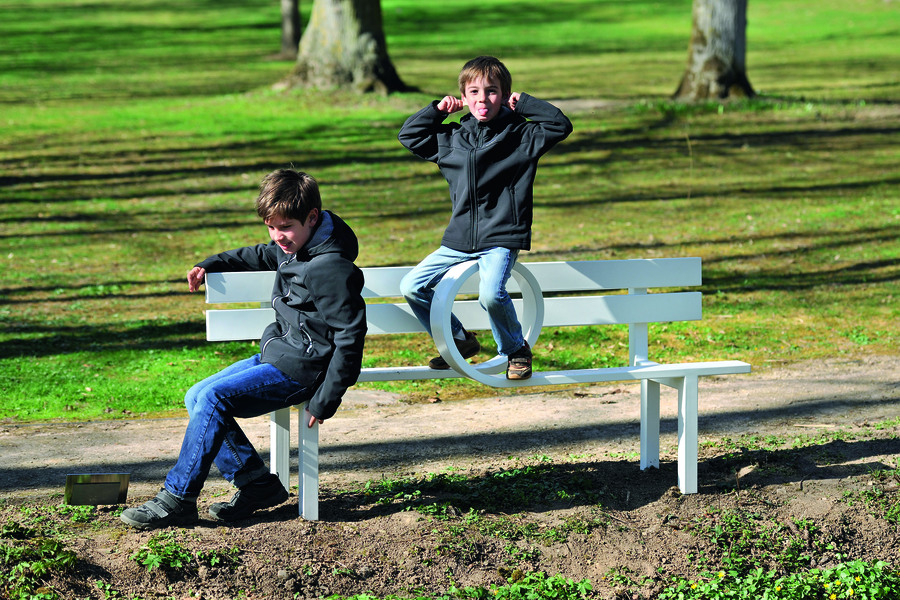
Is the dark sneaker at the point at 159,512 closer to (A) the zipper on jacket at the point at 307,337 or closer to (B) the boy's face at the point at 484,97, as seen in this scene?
(A) the zipper on jacket at the point at 307,337

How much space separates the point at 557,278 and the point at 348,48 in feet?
45.0

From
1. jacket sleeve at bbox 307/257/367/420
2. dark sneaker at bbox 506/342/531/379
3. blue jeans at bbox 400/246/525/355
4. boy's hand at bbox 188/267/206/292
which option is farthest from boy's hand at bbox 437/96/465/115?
boy's hand at bbox 188/267/206/292

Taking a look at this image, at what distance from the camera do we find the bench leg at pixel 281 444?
14.9ft

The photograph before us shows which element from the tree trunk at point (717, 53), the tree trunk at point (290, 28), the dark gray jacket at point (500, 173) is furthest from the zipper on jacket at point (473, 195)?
the tree trunk at point (290, 28)

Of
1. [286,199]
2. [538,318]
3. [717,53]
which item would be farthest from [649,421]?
[717,53]

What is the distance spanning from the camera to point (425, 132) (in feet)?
15.4

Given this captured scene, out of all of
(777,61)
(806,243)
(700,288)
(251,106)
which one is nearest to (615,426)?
(700,288)

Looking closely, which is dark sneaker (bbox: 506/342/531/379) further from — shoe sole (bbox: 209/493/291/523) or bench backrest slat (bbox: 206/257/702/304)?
shoe sole (bbox: 209/493/291/523)

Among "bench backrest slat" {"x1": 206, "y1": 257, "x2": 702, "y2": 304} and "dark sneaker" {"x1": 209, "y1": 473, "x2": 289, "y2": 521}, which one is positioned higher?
"bench backrest slat" {"x1": 206, "y1": 257, "x2": 702, "y2": 304}

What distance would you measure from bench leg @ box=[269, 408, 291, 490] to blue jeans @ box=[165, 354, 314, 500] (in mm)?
269

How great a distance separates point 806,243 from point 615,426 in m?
5.87

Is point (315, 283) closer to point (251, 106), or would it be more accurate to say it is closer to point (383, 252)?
point (383, 252)

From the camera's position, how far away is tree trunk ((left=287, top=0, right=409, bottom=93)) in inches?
695

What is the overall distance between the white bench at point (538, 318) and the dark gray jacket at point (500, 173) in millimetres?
185
